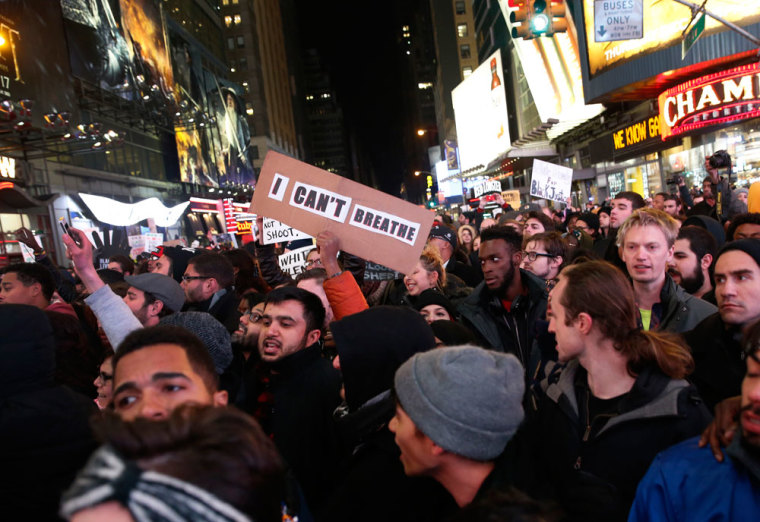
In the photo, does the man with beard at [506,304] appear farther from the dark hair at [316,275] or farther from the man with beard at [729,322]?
the man with beard at [729,322]

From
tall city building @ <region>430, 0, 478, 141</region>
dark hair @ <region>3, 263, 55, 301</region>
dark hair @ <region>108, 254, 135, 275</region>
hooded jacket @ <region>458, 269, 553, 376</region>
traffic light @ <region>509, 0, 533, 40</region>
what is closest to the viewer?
hooded jacket @ <region>458, 269, 553, 376</region>

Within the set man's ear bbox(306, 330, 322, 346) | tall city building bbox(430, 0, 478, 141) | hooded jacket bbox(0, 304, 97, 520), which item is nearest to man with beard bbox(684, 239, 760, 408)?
man's ear bbox(306, 330, 322, 346)

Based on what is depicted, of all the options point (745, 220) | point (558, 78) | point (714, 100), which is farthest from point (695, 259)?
point (558, 78)

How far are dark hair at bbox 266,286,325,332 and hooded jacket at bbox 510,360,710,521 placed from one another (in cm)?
155

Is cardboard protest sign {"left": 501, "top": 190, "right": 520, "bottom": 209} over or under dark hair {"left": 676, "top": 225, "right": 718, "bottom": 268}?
over

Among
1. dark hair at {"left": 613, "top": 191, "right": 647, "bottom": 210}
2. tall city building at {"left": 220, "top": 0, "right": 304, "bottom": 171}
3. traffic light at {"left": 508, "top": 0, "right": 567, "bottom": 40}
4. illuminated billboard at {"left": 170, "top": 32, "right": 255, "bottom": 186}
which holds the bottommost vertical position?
dark hair at {"left": 613, "top": 191, "right": 647, "bottom": 210}

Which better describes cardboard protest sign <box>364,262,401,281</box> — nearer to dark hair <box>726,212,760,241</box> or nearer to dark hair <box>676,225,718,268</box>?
dark hair <box>676,225,718,268</box>

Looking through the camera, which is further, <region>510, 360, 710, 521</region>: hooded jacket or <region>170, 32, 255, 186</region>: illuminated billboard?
<region>170, 32, 255, 186</region>: illuminated billboard

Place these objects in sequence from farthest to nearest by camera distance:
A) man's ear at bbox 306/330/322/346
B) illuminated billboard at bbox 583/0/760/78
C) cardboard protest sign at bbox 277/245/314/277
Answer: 1. illuminated billboard at bbox 583/0/760/78
2. cardboard protest sign at bbox 277/245/314/277
3. man's ear at bbox 306/330/322/346

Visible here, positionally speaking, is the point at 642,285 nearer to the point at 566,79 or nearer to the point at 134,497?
the point at 134,497

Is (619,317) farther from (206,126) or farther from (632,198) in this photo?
(206,126)

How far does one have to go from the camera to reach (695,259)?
185 inches

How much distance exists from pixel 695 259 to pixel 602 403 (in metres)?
2.75

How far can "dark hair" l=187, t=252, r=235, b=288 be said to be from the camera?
5727 millimetres
